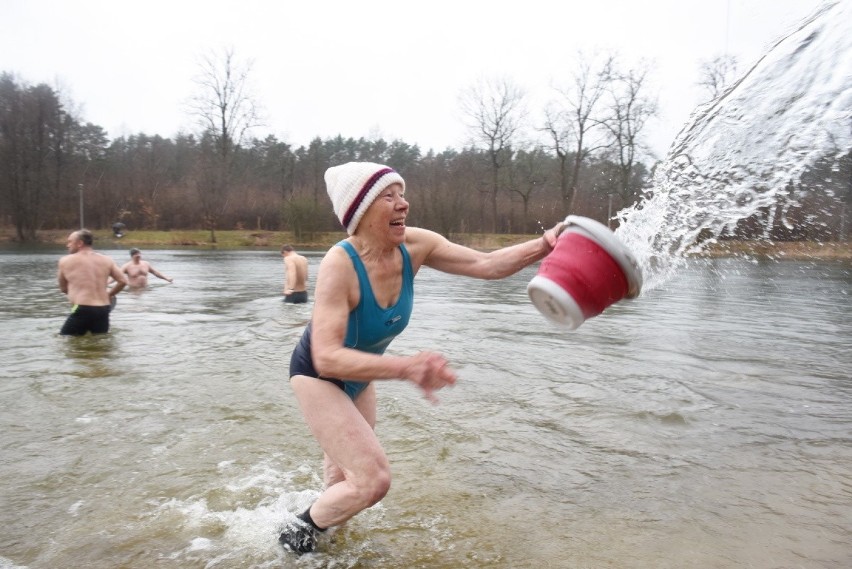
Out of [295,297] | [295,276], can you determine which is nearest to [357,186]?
[295,276]

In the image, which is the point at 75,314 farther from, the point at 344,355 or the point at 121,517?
the point at 344,355

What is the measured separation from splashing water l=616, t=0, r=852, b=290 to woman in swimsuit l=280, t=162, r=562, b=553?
1.58 metres

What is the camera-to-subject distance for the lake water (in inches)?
140

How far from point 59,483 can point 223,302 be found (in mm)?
11453

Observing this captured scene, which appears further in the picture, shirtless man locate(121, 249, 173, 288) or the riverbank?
the riverbank

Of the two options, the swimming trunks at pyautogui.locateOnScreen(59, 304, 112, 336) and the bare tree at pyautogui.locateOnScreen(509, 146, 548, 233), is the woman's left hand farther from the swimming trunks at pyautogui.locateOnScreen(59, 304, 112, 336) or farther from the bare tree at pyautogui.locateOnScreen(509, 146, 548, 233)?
the bare tree at pyautogui.locateOnScreen(509, 146, 548, 233)

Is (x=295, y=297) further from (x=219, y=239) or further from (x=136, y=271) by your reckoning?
(x=219, y=239)

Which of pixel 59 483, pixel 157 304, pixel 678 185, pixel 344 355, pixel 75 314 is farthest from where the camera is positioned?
pixel 157 304

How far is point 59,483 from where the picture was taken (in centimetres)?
441

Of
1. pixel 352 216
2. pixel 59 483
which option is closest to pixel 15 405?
pixel 59 483

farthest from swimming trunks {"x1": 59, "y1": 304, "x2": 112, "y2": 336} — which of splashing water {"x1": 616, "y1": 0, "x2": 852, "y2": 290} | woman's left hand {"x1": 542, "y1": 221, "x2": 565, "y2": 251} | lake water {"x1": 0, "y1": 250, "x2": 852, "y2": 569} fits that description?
woman's left hand {"x1": 542, "y1": 221, "x2": 565, "y2": 251}

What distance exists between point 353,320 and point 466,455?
2.41 m

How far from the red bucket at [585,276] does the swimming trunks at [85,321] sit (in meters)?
8.96

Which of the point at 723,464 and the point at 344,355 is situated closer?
the point at 344,355
